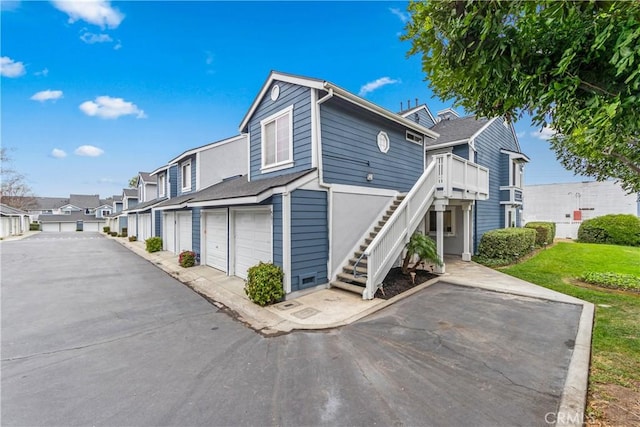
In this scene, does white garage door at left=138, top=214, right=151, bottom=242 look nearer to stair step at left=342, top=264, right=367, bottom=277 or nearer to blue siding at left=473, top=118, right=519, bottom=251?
stair step at left=342, top=264, right=367, bottom=277

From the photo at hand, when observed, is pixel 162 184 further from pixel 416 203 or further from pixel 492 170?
pixel 492 170

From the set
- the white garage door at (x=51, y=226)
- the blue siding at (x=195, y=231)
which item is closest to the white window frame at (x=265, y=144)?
the blue siding at (x=195, y=231)

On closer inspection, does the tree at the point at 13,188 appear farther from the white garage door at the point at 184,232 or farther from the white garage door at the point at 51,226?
the white garage door at the point at 184,232

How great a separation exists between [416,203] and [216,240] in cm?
781

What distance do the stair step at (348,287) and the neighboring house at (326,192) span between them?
3cm

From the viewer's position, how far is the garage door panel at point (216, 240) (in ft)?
32.7

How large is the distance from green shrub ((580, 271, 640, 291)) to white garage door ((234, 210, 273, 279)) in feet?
32.2

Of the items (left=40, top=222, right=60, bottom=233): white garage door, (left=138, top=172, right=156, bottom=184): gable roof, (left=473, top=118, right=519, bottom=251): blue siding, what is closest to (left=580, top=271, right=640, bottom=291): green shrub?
(left=473, top=118, right=519, bottom=251): blue siding

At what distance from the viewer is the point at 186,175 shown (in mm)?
15695

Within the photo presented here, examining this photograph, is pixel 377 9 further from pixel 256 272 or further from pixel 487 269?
pixel 487 269

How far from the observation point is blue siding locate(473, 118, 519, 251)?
13461 mm

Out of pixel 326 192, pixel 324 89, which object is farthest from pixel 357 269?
pixel 324 89

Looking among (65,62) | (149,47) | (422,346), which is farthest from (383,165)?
(65,62)

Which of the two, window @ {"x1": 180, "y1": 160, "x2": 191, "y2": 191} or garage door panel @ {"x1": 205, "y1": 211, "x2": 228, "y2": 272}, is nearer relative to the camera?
garage door panel @ {"x1": 205, "y1": 211, "x2": 228, "y2": 272}
